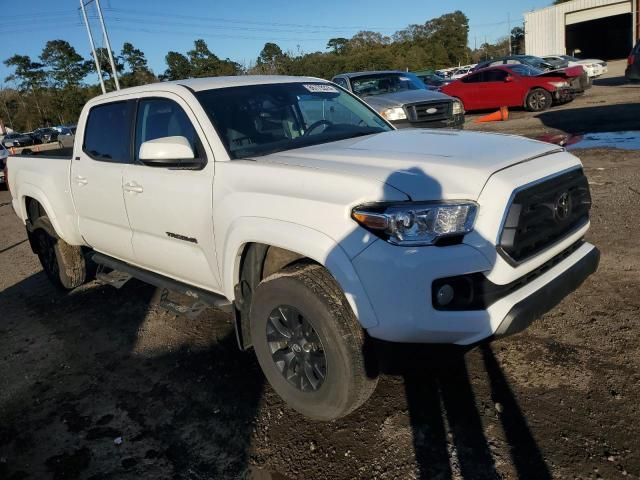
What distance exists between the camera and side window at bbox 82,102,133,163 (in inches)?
163

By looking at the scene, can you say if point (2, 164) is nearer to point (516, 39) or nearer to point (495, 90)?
point (495, 90)

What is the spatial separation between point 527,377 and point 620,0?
152 ft

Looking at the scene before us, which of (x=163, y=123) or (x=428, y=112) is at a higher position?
(x=163, y=123)

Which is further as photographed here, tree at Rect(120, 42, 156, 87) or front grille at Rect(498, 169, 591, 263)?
tree at Rect(120, 42, 156, 87)

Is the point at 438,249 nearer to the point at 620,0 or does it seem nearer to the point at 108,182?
the point at 108,182

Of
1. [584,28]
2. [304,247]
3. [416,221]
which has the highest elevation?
[584,28]

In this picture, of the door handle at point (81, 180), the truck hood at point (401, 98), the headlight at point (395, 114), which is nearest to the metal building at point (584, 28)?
the truck hood at point (401, 98)

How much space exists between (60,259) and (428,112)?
22.4ft

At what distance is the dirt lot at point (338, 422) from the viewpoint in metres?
2.54

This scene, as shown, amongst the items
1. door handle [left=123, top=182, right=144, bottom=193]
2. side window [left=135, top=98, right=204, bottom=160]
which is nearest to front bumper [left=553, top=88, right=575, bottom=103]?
side window [left=135, top=98, right=204, bottom=160]

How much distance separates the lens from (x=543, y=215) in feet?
8.83

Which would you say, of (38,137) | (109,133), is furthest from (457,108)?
(38,137)

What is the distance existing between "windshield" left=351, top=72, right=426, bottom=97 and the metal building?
37075 millimetres

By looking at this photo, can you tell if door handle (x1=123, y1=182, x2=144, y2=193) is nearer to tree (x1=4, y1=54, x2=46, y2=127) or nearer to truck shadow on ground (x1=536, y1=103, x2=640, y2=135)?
truck shadow on ground (x1=536, y1=103, x2=640, y2=135)
